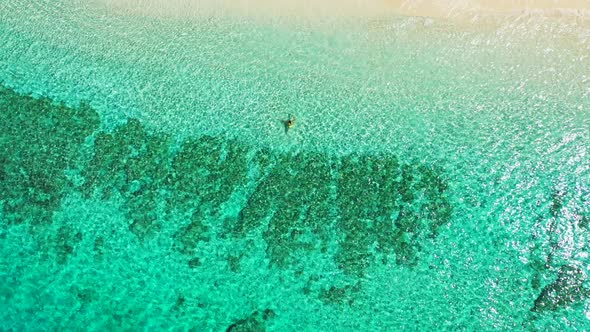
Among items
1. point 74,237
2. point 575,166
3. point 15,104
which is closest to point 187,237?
point 74,237

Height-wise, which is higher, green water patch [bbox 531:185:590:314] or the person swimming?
the person swimming

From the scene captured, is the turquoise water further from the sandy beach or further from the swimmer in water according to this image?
the sandy beach

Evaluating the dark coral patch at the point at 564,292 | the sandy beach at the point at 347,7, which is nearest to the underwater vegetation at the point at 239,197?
the dark coral patch at the point at 564,292

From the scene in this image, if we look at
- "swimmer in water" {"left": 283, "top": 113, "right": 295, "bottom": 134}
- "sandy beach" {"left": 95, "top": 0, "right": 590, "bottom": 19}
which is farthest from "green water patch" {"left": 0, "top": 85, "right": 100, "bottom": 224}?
"swimmer in water" {"left": 283, "top": 113, "right": 295, "bottom": 134}

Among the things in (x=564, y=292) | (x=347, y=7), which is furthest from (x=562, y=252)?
(x=347, y=7)

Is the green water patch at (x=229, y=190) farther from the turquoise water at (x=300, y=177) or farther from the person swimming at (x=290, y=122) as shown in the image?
the person swimming at (x=290, y=122)

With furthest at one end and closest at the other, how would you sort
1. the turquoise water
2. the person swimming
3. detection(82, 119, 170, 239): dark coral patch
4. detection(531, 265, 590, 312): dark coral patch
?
the person swimming, detection(82, 119, 170, 239): dark coral patch, the turquoise water, detection(531, 265, 590, 312): dark coral patch
